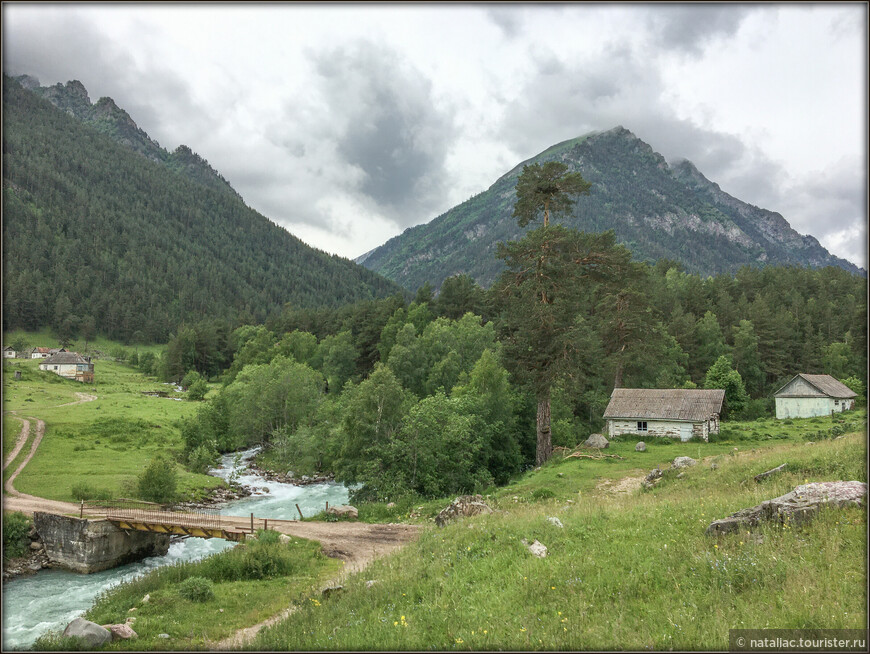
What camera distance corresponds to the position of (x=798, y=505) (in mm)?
10945

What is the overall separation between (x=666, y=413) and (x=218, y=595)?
3928 cm

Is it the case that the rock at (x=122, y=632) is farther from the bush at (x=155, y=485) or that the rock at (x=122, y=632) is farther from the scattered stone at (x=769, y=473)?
the bush at (x=155, y=485)

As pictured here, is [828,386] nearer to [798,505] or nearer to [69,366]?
[798,505]

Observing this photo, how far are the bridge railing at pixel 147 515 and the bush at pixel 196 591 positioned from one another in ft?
32.1

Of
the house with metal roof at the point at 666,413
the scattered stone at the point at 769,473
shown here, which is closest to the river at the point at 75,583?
the scattered stone at the point at 769,473

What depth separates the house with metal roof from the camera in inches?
1633

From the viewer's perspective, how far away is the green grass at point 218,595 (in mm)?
12641

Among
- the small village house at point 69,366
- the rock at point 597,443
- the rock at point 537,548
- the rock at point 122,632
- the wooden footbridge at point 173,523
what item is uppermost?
the small village house at point 69,366

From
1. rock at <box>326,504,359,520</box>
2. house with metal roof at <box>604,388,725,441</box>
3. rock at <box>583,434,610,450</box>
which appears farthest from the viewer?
house with metal roof at <box>604,388,725,441</box>

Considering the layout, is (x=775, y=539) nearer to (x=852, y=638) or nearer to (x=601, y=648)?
(x=852, y=638)

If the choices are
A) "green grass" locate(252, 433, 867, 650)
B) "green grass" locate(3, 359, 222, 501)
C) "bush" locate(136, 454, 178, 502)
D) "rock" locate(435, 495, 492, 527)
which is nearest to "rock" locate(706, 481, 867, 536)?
"green grass" locate(252, 433, 867, 650)

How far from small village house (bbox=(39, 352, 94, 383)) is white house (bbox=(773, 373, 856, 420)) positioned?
127705 millimetres

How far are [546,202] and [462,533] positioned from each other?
87.0 feet

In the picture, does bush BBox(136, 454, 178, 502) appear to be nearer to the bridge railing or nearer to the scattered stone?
the bridge railing
